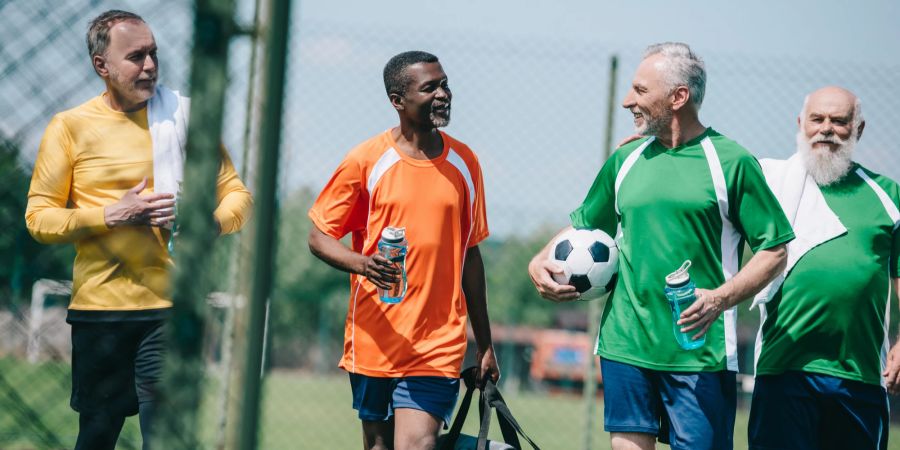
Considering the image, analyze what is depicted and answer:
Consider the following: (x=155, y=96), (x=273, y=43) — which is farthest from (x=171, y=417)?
(x=155, y=96)

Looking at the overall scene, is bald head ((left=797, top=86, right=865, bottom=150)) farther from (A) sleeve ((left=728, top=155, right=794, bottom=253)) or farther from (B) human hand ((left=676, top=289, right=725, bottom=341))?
(B) human hand ((left=676, top=289, right=725, bottom=341))

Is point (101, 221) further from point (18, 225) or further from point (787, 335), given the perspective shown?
point (787, 335)

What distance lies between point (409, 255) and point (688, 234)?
1120 millimetres

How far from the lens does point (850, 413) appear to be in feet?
13.4

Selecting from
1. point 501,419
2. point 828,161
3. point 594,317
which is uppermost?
point 828,161

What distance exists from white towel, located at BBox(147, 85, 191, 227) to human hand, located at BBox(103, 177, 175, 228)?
11 cm

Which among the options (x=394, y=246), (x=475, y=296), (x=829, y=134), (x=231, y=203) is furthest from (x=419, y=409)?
(x=829, y=134)

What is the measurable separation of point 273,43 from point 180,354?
0.67 m

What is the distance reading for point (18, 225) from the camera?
Answer: 11.8 ft

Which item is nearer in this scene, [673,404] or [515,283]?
[673,404]

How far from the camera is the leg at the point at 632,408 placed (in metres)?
3.60

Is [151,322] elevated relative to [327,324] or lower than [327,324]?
elevated

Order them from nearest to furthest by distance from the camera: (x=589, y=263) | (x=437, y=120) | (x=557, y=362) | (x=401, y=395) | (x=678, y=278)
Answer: (x=678, y=278), (x=589, y=263), (x=401, y=395), (x=437, y=120), (x=557, y=362)

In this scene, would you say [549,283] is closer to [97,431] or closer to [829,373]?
[829,373]
